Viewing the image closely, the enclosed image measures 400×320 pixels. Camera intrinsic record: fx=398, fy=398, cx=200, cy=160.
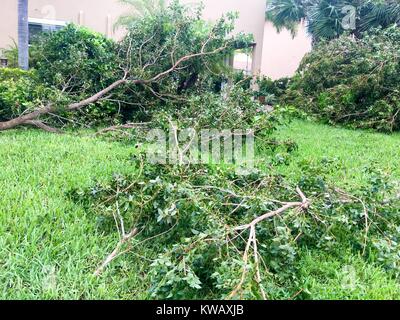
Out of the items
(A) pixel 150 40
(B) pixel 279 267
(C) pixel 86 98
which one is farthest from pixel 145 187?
(A) pixel 150 40

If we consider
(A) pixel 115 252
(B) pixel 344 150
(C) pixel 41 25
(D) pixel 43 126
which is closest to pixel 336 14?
(B) pixel 344 150

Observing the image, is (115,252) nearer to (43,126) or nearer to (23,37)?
(43,126)

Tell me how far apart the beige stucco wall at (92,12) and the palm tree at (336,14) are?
145 centimetres

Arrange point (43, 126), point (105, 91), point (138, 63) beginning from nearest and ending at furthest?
1. point (43, 126)
2. point (105, 91)
3. point (138, 63)

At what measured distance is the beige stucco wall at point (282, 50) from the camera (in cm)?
1681

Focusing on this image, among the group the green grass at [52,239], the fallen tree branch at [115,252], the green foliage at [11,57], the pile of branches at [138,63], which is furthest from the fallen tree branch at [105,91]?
the green foliage at [11,57]

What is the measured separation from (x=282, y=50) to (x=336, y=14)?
5299 mm

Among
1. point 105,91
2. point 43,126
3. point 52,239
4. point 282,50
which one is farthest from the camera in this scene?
point 282,50

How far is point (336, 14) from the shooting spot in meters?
12.1

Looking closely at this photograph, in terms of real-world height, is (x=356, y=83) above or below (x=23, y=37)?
below

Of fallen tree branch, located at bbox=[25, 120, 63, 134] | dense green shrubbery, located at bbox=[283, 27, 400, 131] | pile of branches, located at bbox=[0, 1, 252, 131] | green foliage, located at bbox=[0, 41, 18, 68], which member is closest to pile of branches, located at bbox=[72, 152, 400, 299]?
fallen tree branch, located at bbox=[25, 120, 63, 134]

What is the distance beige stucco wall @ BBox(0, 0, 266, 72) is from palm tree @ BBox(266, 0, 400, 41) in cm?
145

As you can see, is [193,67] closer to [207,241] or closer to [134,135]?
[134,135]
